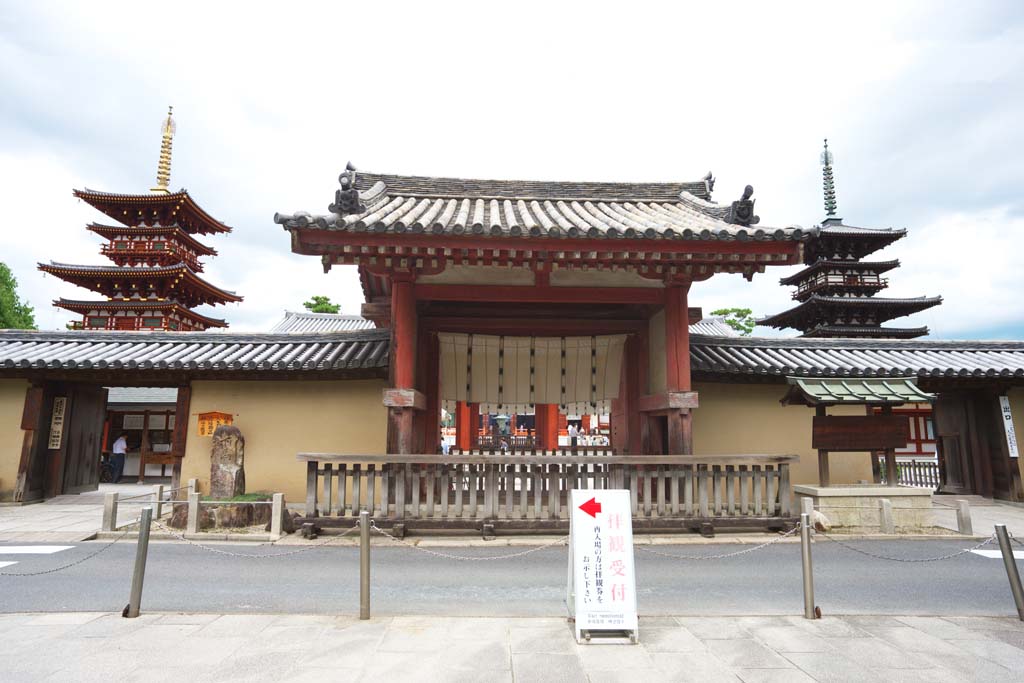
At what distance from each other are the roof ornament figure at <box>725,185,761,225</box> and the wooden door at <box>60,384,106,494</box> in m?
14.2

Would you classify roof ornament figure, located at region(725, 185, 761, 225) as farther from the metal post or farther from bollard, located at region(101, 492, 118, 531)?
bollard, located at region(101, 492, 118, 531)

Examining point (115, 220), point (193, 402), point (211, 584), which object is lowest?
point (211, 584)

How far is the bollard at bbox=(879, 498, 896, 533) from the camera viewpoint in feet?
26.8

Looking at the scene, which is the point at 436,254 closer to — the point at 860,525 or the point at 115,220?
the point at 860,525

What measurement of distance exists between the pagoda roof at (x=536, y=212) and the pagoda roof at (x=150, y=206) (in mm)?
18687

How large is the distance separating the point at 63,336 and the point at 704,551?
14.0 meters

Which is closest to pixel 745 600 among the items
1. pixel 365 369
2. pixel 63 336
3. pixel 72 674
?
pixel 72 674

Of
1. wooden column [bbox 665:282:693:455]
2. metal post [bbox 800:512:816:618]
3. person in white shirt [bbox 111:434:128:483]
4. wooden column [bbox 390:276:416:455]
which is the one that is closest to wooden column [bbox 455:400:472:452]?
wooden column [bbox 390:276:416:455]

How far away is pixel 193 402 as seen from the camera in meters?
10.5

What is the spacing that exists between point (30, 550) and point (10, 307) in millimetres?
33692

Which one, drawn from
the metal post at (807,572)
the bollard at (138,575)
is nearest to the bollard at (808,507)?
the metal post at (807,572)

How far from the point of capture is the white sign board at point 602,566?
4.18 meters

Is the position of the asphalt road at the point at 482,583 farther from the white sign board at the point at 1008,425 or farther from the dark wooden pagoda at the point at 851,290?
the dark wooden pagoda at the point at 851,290

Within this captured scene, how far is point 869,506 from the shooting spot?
836 centimetres
